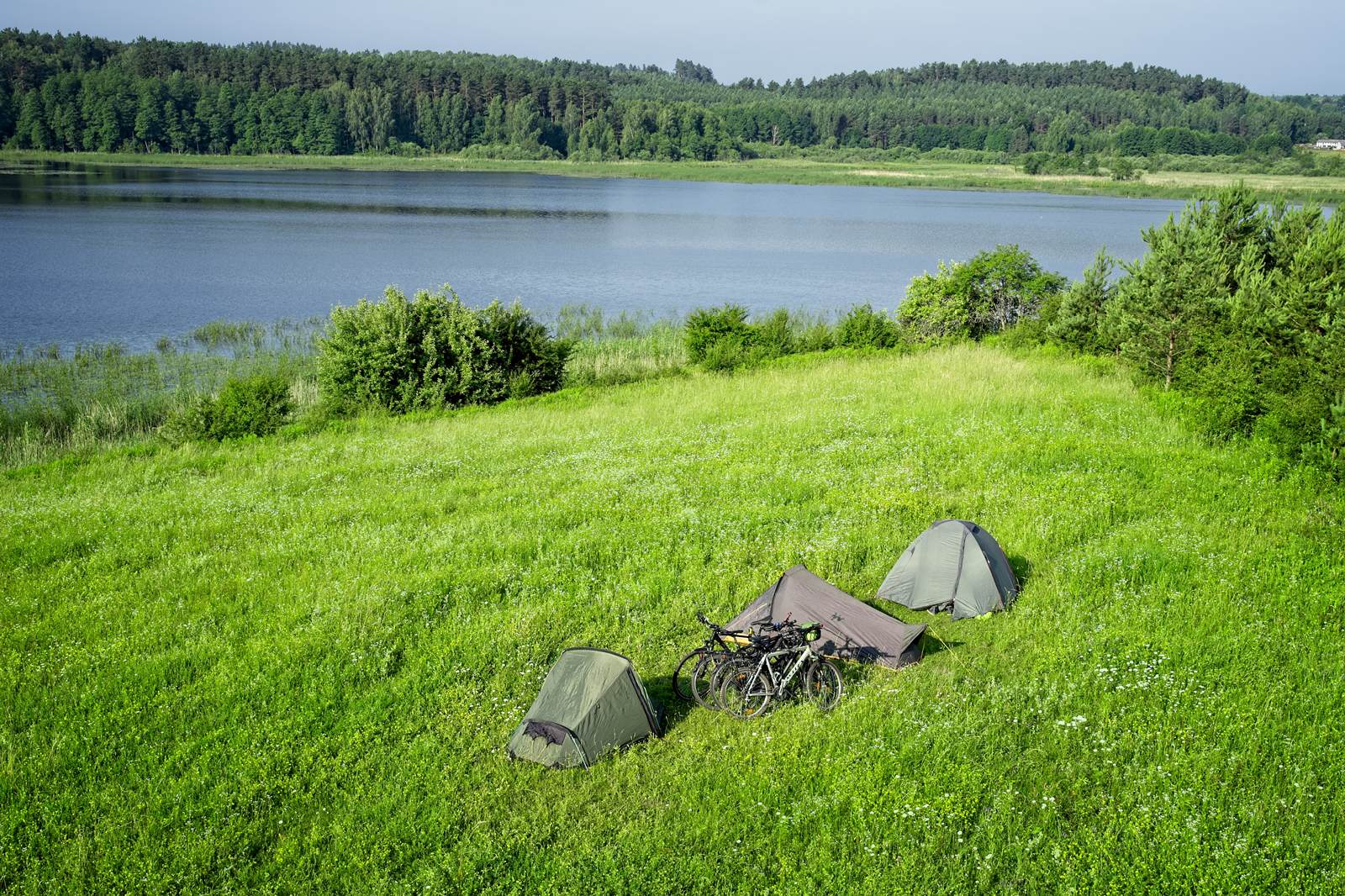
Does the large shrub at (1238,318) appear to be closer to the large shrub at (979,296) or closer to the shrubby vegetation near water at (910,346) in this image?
the shrubby vegetation near water at (910,346)

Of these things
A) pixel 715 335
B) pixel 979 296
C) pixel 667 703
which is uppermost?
pixel 979 296

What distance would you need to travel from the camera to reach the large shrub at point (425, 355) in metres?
29.8

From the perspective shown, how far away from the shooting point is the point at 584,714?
10.6 m

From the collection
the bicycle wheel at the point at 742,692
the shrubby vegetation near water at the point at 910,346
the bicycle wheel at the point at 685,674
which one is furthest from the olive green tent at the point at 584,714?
the shrubby vegetation near water at the point at 910,346

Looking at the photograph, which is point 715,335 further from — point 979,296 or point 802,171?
point 802,171

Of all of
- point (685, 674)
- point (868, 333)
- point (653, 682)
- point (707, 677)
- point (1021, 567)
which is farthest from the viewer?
point (868, 333)

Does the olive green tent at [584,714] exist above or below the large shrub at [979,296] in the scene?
below

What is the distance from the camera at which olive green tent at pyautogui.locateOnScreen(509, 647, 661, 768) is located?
34.5ft

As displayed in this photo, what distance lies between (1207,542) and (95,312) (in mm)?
46507

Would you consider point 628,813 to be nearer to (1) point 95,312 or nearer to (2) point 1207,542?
(2) point 1207,542

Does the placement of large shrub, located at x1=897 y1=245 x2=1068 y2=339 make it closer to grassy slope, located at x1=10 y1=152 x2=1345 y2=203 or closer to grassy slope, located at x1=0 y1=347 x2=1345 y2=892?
grassy slope, located at x1=0 y1=347 x2=1345 y2=892

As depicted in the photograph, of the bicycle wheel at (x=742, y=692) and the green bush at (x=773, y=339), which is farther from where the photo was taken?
the green bush at (x=773, y=339)

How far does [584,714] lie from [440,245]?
64.7m

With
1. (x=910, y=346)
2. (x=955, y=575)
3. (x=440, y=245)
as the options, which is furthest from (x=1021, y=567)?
(x=440, y=245)
